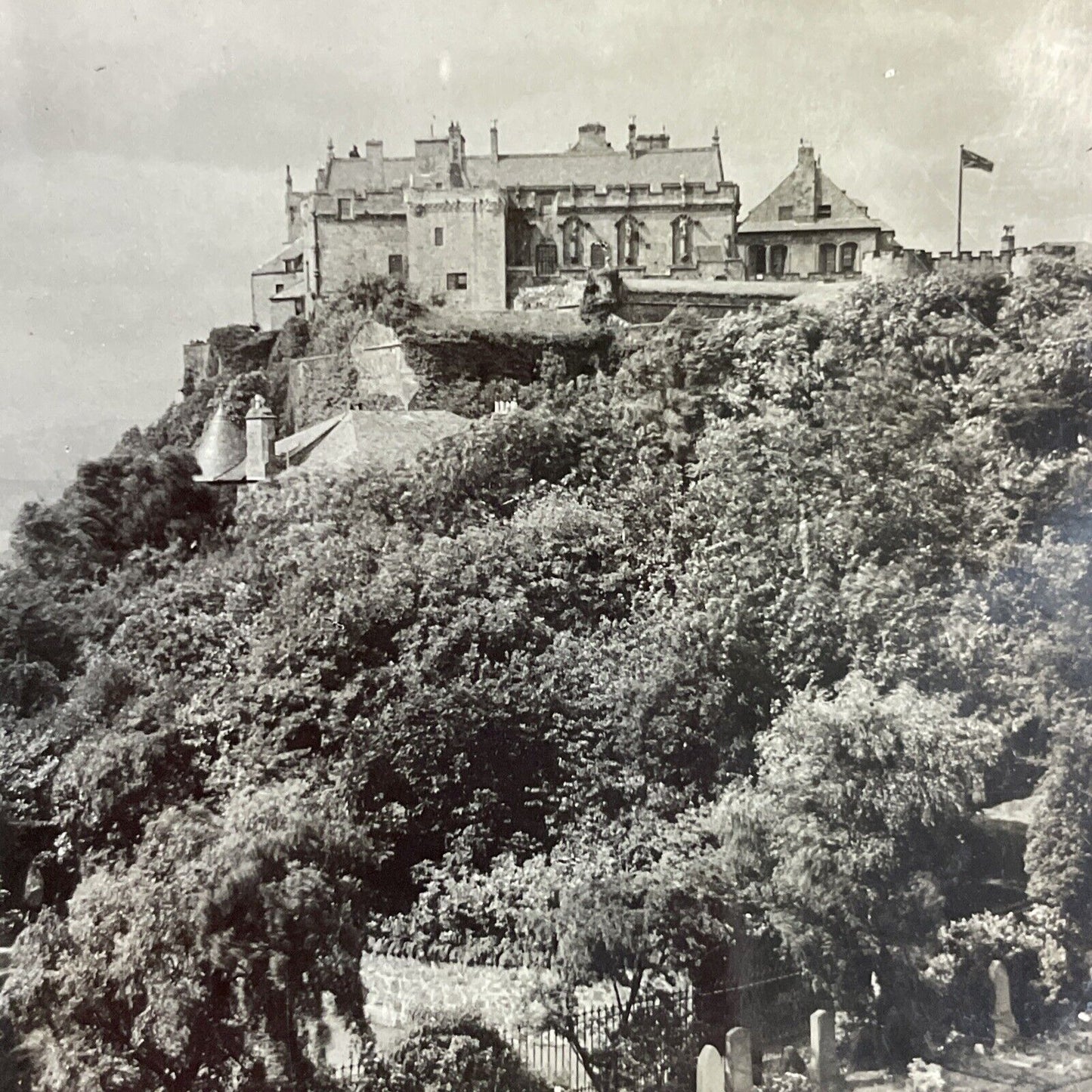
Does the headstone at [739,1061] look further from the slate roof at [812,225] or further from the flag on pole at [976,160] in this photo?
the slate roof at [812,225]

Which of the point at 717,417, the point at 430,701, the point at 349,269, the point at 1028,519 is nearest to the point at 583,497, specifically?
the point at 717,417

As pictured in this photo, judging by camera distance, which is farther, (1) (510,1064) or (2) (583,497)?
(2) (583,497)

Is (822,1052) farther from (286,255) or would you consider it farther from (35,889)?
(286,255)

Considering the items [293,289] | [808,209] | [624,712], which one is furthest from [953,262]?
[293,289]

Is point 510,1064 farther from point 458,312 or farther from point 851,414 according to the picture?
point 458,312

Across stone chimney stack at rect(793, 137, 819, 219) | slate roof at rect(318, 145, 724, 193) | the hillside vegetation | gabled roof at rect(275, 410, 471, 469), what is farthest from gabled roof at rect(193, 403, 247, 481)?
slate roof at rect(318, 145, 724, 193)
